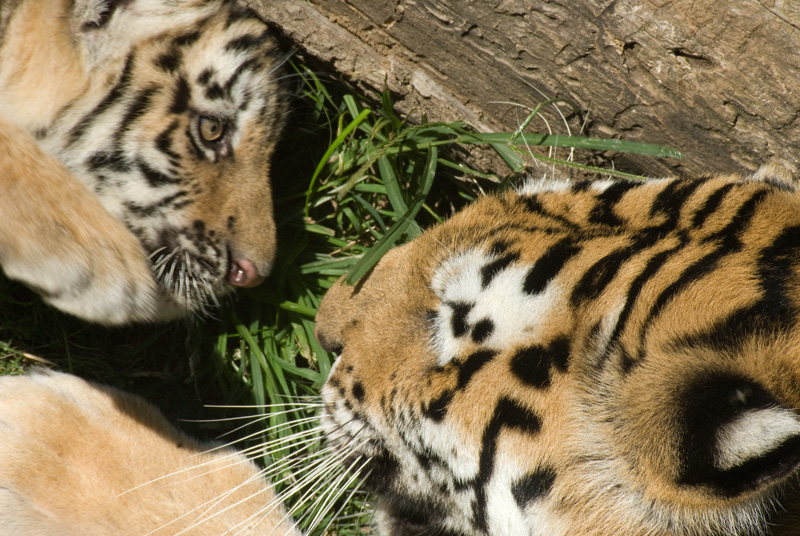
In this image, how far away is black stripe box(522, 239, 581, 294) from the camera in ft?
4.15

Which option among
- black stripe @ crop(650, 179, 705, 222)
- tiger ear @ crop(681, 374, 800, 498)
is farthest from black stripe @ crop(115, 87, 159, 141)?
tiger ear @ crop(681, 374, 800, 498)

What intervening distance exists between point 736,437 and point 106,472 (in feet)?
4.46

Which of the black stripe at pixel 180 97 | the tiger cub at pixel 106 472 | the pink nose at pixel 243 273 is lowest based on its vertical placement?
the tiger cub at pixel 106 472

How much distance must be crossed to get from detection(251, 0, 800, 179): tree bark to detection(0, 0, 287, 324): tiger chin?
0.18 metres

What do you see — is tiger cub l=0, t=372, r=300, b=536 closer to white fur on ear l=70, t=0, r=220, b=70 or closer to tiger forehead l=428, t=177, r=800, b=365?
tiger forehead l=428, t=177, r=800, b=365

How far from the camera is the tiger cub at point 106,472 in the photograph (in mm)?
1612

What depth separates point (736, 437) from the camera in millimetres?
905

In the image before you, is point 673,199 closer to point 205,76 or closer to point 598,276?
point 598,276

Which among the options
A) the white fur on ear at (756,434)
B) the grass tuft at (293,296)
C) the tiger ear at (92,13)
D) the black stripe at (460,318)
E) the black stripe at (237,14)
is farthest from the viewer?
the grass tuft at (293,296)

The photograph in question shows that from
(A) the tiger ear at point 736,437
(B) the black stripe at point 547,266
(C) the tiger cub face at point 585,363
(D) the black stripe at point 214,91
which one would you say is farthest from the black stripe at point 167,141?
(A) the tiger ear at point 736,437

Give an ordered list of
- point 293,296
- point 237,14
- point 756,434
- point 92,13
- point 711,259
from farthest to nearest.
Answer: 1. point 293,296
2. point 237,14
3. point 92,13
4. point 711,259
5. point 756,434

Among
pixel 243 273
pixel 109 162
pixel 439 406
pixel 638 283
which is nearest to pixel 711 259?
pixel 638 283

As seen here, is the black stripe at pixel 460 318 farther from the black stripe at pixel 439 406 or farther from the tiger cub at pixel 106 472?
the tiger cub at pixel 106 472

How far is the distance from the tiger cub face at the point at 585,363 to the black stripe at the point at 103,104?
2.55 ft
